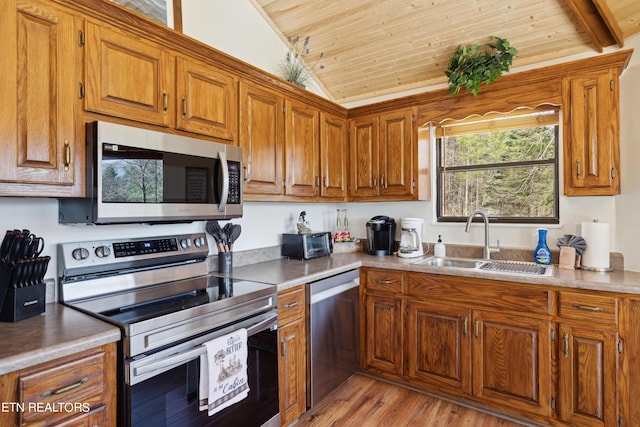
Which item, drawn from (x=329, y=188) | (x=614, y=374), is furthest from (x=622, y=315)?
(x=329, y=188)

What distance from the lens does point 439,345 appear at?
7.95 feet

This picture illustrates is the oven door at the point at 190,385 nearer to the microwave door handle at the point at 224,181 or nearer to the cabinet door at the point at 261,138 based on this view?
the microwave door handle at the point at 224,181

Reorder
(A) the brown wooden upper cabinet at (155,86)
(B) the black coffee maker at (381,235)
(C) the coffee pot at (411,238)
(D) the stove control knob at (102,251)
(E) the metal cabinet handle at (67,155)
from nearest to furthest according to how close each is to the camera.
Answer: (E) the metal cabinet handle at (67,155) < (A) the brown wooden upper cabinet at (155,86) < (D) the stove control knob at (102,251) < (C) the coffee pot at (411,238) < (B) the black coffee maker at (381,235)

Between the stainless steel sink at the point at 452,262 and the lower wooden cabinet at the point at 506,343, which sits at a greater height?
the stainless steel sink at the point at 452,262

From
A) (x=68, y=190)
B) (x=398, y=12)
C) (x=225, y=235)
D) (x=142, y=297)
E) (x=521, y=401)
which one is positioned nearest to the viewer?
(x=68, y=190)

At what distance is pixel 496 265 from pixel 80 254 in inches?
103

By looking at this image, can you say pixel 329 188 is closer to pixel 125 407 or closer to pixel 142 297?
pixel 142 297

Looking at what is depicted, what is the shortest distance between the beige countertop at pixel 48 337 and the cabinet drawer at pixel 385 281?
1.84 meters

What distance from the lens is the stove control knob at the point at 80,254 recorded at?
1.64 meters

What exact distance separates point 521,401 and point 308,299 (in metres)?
1.45

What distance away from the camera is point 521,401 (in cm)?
214

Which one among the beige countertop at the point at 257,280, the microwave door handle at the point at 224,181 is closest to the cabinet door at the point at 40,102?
the beige countertop at the point at 257,280

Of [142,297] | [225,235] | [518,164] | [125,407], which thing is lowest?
[125,407]

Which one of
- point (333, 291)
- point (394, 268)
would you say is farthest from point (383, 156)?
point (333, 291)
